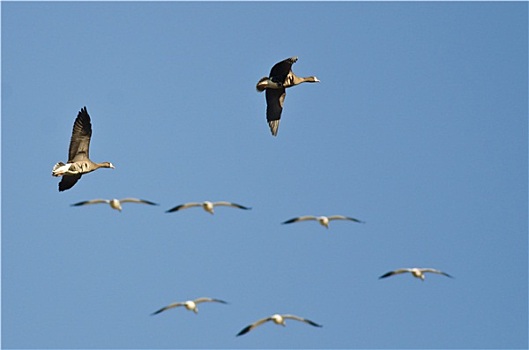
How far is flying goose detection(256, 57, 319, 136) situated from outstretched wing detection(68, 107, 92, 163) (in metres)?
5.79

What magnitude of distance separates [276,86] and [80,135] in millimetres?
6802

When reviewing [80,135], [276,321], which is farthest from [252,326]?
[80,135]

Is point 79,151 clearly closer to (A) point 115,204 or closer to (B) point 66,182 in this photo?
(B) point 66,182

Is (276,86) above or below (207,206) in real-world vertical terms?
above

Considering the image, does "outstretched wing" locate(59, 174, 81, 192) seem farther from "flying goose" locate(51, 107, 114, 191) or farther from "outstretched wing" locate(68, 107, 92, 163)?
"outstretched wing" locate(68, 107, 92, 163)

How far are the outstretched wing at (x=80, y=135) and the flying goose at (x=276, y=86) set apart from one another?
579cm

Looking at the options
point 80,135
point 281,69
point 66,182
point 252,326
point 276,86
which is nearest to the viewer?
point 252,326

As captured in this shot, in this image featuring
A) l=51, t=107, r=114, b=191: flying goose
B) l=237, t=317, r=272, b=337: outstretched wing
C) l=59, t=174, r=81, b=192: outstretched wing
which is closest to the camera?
l=237, t=317, r=272, b=337: outstretched wing

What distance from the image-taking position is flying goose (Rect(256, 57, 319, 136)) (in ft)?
141

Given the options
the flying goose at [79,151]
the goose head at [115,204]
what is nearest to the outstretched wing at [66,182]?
the flying goose at [79,151]

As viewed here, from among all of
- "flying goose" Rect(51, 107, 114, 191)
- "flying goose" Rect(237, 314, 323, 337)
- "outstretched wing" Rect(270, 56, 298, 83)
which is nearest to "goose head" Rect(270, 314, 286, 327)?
"flying goose" Rect(237, 314, 323, 337)

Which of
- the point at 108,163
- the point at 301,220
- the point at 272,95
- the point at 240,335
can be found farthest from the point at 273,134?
the point at 240,335

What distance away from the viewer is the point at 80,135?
41875 mm

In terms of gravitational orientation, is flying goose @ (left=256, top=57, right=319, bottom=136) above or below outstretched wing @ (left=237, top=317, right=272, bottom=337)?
above
